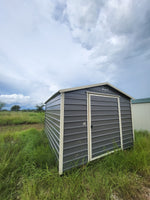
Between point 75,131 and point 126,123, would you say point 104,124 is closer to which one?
point 75,131

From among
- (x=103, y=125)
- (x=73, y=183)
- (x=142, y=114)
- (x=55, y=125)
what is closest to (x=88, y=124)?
(x=103, y=125)

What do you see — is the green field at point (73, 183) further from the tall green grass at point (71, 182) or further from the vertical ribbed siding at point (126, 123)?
the vertical ribbed siding at point (126, 123)

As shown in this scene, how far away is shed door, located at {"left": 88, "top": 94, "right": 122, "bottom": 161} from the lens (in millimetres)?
2412

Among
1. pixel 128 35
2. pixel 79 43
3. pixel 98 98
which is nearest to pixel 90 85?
pixel 98 98

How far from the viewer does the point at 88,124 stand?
2.34 meters

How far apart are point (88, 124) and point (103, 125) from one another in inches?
28.3

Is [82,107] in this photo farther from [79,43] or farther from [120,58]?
[120,58]

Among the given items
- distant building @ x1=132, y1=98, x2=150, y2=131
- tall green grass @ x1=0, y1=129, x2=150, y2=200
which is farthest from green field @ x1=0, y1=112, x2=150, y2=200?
distant building @ x1=132, y1=98, x2=150, y2=131

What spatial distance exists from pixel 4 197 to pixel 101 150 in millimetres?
2531

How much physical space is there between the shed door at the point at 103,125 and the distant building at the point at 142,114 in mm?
3885

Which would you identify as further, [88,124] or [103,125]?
[103,125]

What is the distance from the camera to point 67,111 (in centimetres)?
203

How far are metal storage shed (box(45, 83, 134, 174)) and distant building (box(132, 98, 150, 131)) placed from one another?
3061 mm

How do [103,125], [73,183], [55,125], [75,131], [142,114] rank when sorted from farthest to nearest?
1. [142,114]
2. [103,125]
3. [55,125]
4. [75,131]
5. [73,183]
